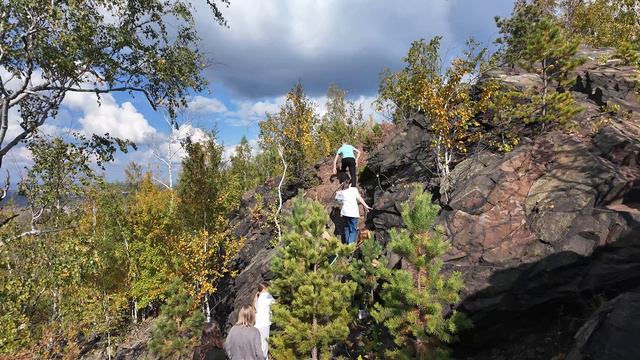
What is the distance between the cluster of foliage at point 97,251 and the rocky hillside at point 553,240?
413 inches

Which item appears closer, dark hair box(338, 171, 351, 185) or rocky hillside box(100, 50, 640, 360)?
rocky hillside box(100, 50, 640, 360)

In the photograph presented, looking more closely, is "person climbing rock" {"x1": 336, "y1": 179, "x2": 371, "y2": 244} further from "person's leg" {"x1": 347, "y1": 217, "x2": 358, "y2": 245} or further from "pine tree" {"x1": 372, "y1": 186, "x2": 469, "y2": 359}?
"pine tree" {"x1": 372, "y1": 186, "x2": 469, "y2": 359}

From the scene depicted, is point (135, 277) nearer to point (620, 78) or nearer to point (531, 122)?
point (531, 122)

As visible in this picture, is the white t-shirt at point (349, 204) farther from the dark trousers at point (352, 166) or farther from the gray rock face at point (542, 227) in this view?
the dark trousers at point (352, 166)

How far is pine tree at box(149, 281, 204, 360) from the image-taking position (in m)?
16.1

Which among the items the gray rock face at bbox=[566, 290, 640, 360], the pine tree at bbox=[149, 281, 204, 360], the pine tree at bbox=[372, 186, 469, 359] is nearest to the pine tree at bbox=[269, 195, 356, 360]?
the pine tree at bbox=[372, 186, 469, 359]

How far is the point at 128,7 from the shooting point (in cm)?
1025

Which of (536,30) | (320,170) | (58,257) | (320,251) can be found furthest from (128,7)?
(320,170)

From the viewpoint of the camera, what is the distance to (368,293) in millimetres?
11008

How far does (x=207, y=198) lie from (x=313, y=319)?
43.5ft

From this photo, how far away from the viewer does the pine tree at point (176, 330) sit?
1614 cm

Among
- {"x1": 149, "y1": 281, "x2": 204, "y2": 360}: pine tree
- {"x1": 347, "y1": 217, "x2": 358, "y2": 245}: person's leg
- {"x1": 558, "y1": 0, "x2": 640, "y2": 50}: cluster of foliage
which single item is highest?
{"x1": 558, "y1": 0, "x2": 640, "y2": 50}: cluster of foliage

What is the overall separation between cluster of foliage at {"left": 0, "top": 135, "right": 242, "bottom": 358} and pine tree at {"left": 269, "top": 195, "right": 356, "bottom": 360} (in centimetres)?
644

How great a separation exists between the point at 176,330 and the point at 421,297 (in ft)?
43.8
